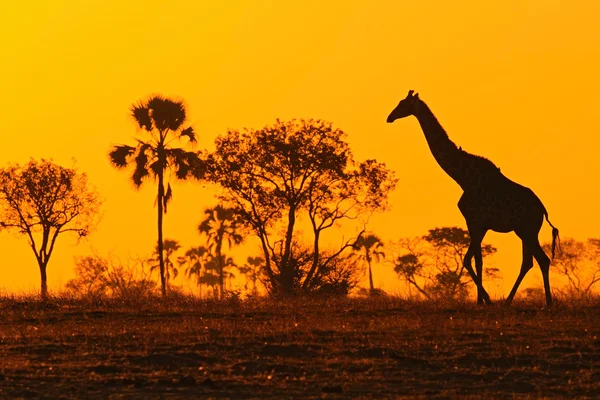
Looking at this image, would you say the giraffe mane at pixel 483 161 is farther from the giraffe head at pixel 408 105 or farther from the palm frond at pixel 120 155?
the palm frond at pixel 120 155

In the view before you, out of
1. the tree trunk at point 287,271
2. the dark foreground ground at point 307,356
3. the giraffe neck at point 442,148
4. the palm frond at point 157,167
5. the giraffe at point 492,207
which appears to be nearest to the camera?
the dark foreground ground at point 307,356

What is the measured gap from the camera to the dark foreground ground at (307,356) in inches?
725

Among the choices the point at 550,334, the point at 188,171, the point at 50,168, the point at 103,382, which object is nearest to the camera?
the point at 103,382

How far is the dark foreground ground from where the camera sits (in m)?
18.4

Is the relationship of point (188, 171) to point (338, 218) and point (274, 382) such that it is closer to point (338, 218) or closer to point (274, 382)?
point (338, 218)

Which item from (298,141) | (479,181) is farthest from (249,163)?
(479,181)

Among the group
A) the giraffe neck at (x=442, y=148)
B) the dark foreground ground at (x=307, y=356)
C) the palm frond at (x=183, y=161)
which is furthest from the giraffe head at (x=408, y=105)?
the palm frond at (x=183, y=161)

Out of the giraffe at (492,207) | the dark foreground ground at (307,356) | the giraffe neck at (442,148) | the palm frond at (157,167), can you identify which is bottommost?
the dark foreground ground at (307,356)

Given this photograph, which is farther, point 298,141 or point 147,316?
point 298,141

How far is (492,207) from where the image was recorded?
106ft

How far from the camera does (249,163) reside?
54812 millimetres

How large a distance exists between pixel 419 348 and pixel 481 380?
2823 millimetres

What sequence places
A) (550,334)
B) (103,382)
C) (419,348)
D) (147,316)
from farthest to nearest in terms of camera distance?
(147,316)
(550,334)
(419,348)
(103,382)

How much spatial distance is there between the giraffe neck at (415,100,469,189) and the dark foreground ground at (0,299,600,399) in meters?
4.90
